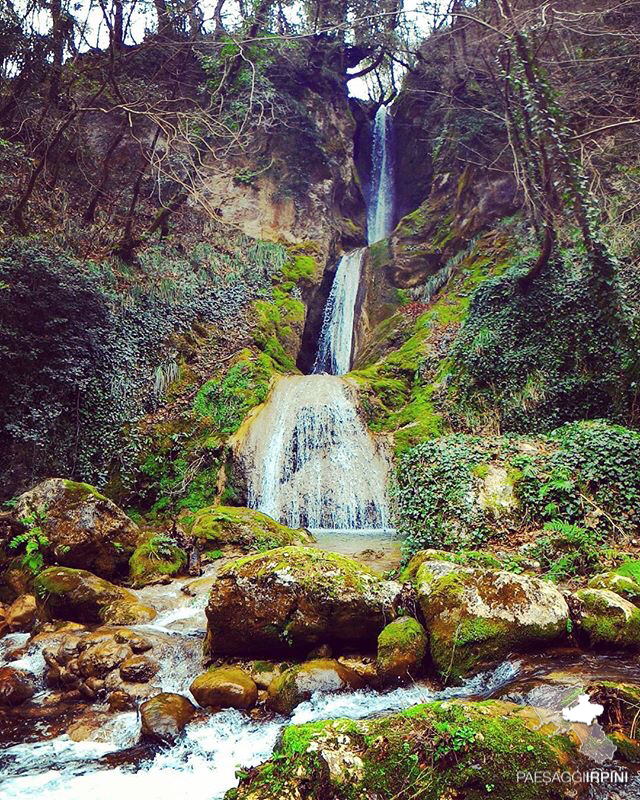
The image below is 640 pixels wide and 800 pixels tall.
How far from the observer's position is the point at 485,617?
12.8 feet

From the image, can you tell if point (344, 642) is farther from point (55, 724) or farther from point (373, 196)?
point (373, 196)

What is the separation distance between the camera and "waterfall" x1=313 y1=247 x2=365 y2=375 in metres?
17.0

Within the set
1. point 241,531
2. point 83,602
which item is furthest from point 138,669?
point 241,531

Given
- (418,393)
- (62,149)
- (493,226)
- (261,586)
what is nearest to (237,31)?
(62,149)

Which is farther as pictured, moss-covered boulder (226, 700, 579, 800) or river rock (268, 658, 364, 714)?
river rock (268, 658, 364, 714)

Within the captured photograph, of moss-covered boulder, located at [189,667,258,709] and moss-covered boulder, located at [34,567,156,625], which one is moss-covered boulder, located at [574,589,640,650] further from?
moss-covered boulder, located at [34,567,156,625]

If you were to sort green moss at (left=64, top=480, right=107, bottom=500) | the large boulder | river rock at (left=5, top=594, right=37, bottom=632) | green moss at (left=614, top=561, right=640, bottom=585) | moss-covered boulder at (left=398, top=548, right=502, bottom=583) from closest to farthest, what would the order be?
1. green moss at (left=614, top=561, right=640, bottom=585)
2. moss-covered boulder at (left=398, top=548, right=502, bottom=583)
3. river rock at (left=5, top=594, right=37, bottom=632)
4. the large boulder
5. green moss at (left=64, top=480, right=107, bottom=500)

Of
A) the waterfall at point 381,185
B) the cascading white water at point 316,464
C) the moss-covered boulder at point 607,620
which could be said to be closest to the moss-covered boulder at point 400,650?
the moss-covered boulder at point 607,620

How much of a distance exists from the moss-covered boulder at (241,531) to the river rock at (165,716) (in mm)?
3893

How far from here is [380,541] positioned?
8.69m

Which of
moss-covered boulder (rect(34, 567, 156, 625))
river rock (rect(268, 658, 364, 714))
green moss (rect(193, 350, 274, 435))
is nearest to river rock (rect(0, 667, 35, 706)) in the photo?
moss-covered boulder (rect(34, 567, 156, 625))

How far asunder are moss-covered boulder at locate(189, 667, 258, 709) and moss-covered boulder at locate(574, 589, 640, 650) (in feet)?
8.71

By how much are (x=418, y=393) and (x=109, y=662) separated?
29.8 ft

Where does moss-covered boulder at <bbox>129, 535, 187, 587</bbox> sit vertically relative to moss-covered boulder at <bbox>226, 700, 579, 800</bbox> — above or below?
below
